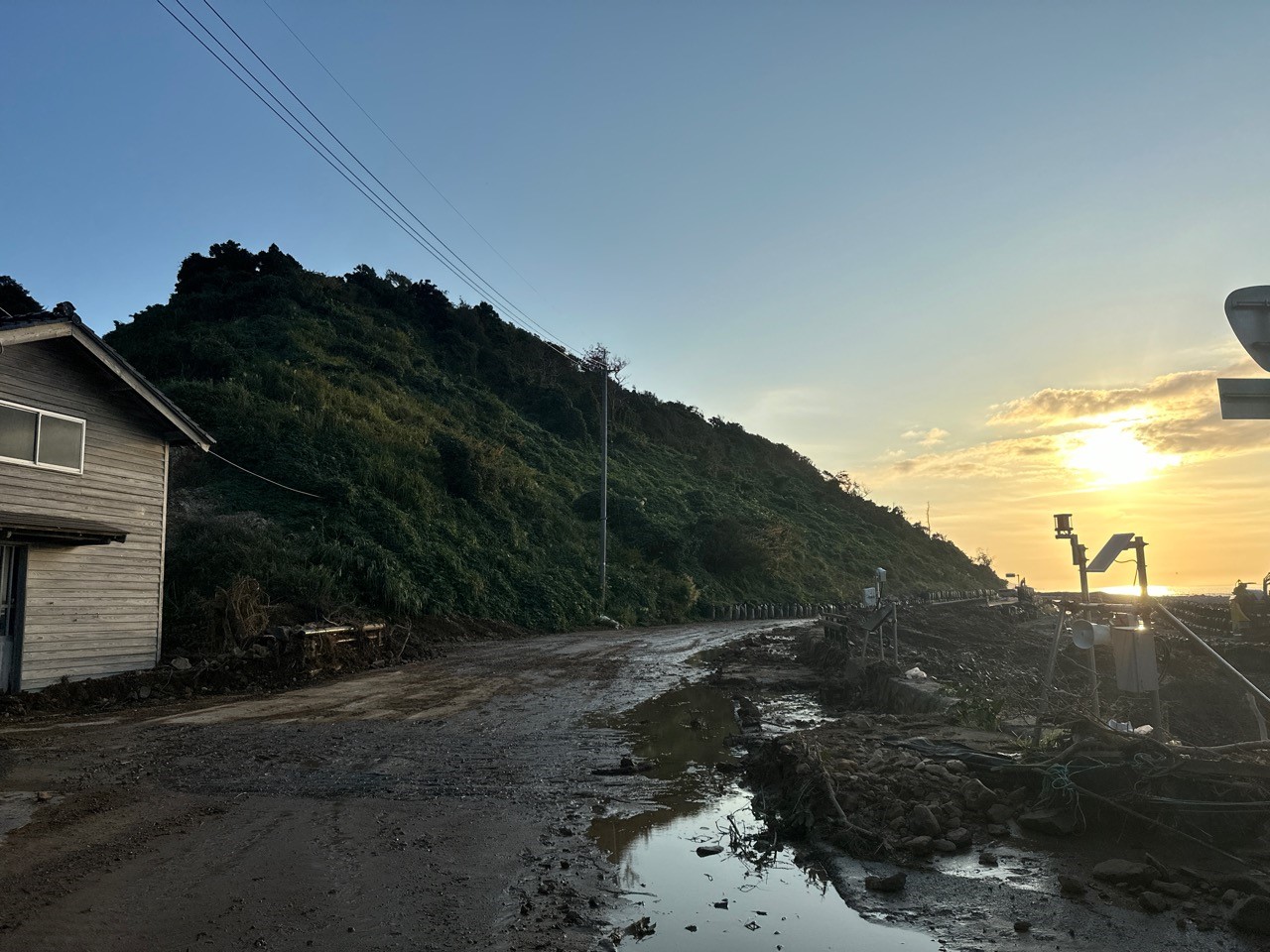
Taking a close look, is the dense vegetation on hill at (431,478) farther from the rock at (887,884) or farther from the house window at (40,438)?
the rock at (887,884)

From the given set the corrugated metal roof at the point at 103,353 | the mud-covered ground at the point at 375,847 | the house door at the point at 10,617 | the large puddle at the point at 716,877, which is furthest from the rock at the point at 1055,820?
the corrugated metal roof at the point at 103,353

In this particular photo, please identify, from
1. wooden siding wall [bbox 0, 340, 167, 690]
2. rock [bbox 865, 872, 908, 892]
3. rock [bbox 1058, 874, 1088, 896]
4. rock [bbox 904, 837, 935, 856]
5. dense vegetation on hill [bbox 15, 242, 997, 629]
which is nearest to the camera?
rock [bbox 1058, 874, 1088, 896]

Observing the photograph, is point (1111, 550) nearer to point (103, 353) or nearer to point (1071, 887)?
point (1071, 887)

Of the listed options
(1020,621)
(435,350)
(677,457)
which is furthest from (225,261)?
(1020,621)

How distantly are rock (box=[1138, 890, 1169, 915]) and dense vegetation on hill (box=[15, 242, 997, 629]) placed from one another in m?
18.5

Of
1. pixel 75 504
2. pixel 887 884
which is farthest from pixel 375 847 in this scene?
pixel 75 504

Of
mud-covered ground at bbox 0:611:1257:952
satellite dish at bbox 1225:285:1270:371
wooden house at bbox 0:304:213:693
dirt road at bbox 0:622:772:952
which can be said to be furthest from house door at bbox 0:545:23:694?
satellite dish at bbox 1225:285:1270:371

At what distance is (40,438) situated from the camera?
14.2m

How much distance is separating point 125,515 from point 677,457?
54.0 metres

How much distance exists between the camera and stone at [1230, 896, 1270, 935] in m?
4.46

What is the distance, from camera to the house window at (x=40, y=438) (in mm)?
13688

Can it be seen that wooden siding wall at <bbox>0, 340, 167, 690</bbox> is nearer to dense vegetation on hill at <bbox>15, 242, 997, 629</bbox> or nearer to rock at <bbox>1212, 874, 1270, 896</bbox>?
dense vegetation on hill at <bbox>15, 242, 997, 629</bbox>

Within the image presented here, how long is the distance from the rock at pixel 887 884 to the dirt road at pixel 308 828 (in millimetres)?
1747

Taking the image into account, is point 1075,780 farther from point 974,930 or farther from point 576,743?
point 576,743
